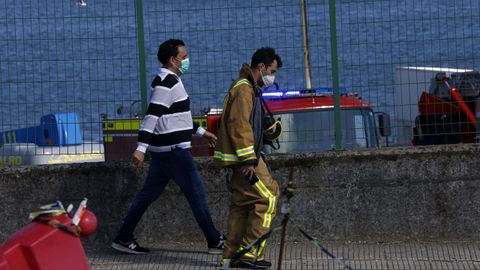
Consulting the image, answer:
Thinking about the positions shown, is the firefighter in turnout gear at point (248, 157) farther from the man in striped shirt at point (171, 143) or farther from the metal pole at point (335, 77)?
the metal pole at point (335, 77)

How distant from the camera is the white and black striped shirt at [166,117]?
28.9 ft

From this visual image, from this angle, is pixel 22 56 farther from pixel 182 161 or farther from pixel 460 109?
pixel 460 109

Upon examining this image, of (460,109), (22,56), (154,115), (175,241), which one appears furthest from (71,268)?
(460,109)

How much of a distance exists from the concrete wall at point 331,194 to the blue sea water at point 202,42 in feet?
2.35

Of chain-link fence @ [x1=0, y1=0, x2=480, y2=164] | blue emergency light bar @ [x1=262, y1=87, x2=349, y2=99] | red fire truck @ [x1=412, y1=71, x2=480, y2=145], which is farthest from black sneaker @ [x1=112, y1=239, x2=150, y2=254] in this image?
red fire truck @ [x1=412, y1=71, x2=480, y2=145]

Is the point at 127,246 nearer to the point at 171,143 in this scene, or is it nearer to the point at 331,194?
the point at 171,143

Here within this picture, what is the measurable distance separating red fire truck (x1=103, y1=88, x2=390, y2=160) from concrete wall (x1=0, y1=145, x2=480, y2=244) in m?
0.55

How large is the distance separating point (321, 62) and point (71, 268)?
170 inches

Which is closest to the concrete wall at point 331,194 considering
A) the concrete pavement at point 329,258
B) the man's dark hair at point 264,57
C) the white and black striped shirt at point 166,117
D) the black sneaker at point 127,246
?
the concrete pavement at point 329,258

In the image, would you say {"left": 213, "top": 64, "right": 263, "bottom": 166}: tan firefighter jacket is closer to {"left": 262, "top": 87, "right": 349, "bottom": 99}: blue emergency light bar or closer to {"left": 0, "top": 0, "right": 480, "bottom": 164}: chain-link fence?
{"left": 0, "top": 0, "right": 480, "bottom": 164}: chain-link fence

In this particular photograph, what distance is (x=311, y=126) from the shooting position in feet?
35.0

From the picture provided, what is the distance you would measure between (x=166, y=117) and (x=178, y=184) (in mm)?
588

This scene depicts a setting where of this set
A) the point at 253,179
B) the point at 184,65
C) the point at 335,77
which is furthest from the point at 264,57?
the point at 335,77

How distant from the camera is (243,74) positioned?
340 inches
